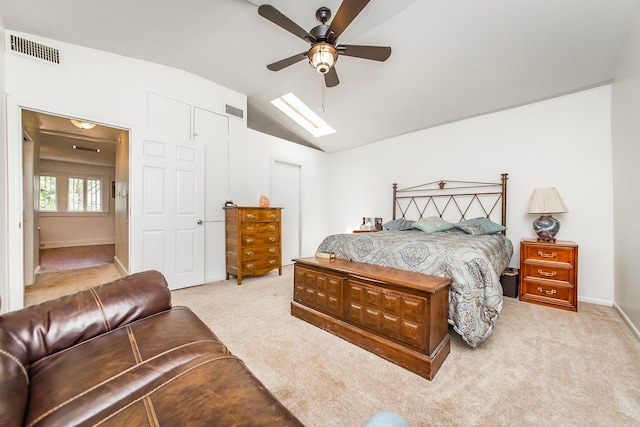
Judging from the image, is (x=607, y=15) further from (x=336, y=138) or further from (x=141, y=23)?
(x=141, y=23)

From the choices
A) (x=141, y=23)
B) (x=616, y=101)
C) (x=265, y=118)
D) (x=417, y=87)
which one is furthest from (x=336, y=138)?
(x=616, y=101)

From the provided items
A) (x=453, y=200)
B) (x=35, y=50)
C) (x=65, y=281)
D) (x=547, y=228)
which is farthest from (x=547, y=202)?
(x=65, y=281)

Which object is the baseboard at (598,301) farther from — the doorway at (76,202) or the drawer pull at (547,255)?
the doorway at (76,202)

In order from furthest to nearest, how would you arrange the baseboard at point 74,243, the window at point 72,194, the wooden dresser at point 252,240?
the window at point 72,194 → the baseboard at point 74,243 → the wooden dresser at point 252,240

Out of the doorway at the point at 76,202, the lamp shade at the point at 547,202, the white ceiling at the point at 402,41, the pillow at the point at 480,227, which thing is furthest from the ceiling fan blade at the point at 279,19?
the doorway at the point at 76,202

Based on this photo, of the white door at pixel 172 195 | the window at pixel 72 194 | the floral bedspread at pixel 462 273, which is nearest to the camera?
the floral bedspread at pixel 462 273

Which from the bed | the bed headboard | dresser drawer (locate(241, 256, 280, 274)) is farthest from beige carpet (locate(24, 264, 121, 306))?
the bed headboard

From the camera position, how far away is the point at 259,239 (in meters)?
3.96

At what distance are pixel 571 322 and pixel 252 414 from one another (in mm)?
3230

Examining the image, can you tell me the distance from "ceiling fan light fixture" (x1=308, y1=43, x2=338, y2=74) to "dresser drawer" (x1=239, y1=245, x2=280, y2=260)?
2694 millimetres

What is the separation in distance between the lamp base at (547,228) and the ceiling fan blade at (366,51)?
2.71 metres

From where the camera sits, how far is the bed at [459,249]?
188 centimetres

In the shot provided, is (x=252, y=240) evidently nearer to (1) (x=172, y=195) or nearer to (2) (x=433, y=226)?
(1) (x=172, y=195)

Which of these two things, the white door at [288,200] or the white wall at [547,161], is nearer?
the white wall at [547,161]
